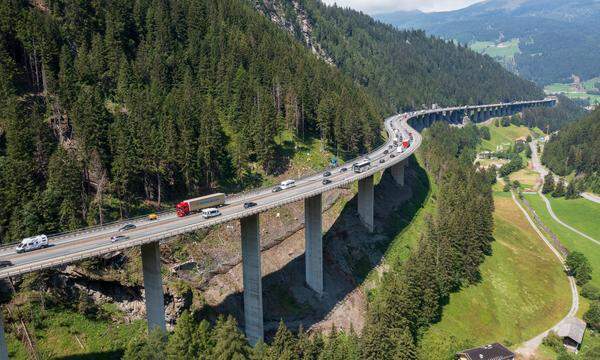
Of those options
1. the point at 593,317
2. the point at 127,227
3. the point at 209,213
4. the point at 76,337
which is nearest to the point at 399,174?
the point at 593,317

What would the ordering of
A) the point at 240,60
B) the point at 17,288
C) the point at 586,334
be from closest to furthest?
the point at 17,288 → the point at 586,334 → the point at 240,60

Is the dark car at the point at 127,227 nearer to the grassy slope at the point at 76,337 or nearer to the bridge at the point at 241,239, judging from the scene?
the bridge at the point at 241,239

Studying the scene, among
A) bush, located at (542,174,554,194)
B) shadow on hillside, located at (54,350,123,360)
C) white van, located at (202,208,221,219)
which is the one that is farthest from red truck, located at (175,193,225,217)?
bush, located at (542,174,554,194)

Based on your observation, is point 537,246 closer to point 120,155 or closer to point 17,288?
point 120,155

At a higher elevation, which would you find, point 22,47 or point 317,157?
point 22,47

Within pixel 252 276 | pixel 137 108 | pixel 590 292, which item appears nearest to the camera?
pixel 252 276

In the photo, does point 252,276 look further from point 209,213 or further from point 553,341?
point 553,341

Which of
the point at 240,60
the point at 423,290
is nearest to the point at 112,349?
the point at 423,290

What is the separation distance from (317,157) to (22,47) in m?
61.8

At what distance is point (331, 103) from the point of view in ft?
367

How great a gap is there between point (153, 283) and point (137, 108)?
127 feet

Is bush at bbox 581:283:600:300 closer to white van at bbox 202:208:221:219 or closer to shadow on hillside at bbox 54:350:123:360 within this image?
white van at bbox 202:208:221:219

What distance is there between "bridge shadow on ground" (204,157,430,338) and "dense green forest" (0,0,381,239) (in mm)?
18818

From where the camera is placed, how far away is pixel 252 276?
6269cm
